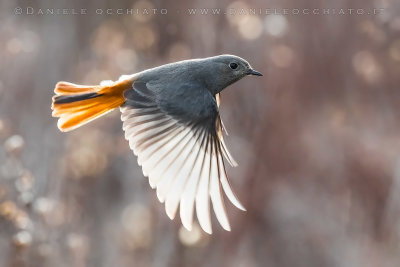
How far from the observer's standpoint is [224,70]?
3750 millimetres

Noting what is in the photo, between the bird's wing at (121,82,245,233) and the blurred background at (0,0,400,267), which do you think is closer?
the bird's wing at (121,82,245,233)

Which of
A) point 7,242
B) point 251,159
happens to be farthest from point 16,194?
point 251,159

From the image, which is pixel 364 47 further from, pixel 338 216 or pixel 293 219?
pixel 293 219

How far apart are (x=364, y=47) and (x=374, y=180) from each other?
1.07m

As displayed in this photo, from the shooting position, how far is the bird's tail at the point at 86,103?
3.74 meters

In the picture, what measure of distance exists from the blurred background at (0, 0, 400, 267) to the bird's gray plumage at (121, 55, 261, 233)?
1.27 meters

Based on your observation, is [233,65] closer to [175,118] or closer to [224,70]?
[224,70]

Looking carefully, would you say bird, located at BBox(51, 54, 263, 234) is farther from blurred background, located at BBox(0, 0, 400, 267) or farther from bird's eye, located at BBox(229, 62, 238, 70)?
blurred background, located at BBox(0, 0, 400, 267)

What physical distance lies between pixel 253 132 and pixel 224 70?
244cm

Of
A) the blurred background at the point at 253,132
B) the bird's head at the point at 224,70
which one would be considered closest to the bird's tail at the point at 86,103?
the bird's head at the point at 224,70

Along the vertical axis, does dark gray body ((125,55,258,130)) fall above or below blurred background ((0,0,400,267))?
above

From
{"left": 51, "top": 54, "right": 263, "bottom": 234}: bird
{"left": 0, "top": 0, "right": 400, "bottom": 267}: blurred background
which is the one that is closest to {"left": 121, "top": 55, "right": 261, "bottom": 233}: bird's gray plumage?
{"left": 51, "top": 54, "right": 263, "bottom": 234}: bird

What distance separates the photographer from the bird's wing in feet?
11.6

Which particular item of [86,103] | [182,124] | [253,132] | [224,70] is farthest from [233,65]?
[253,132]
